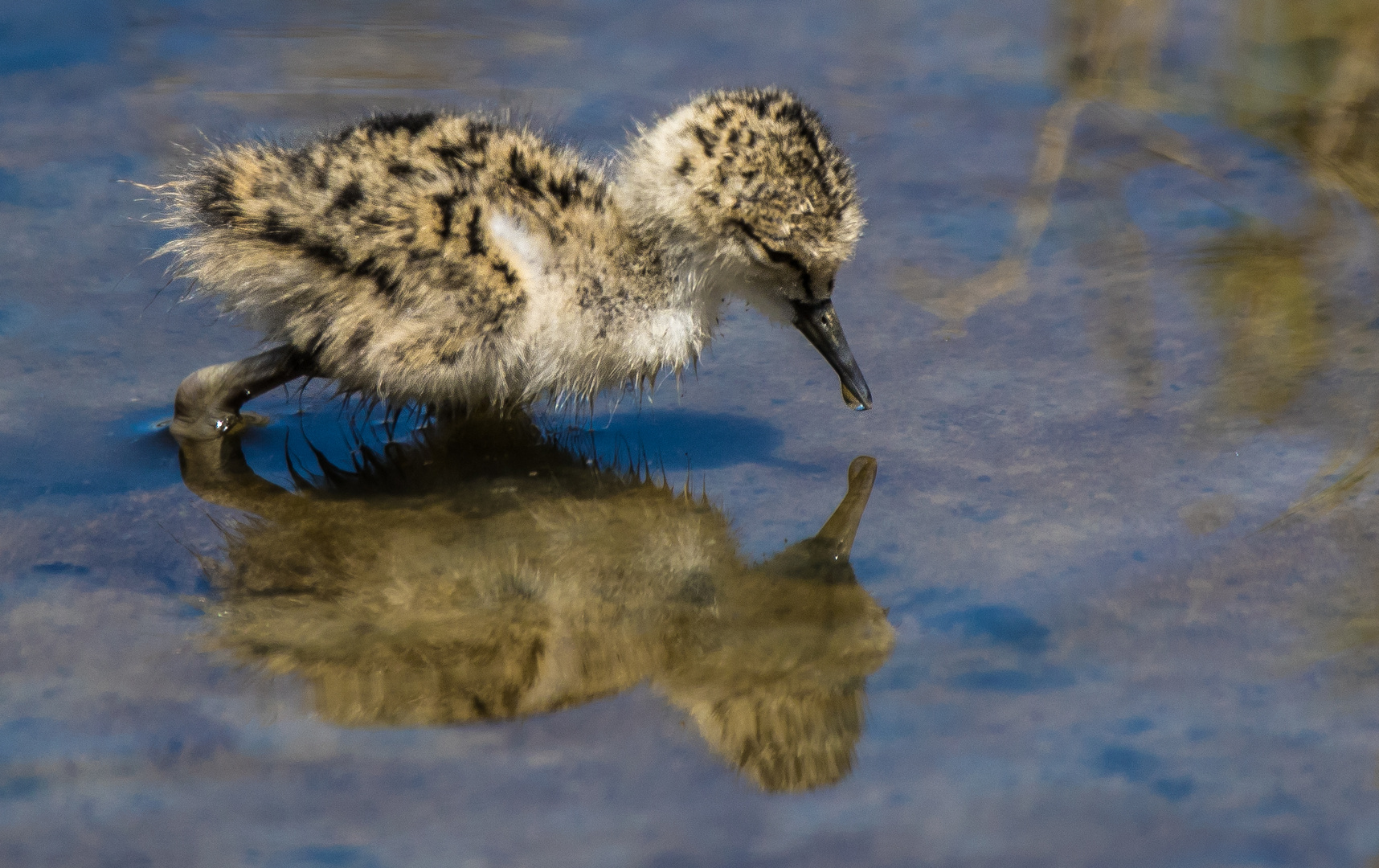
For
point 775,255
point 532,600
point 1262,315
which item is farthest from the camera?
point 1262,315

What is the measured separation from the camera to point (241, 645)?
3.58 meters

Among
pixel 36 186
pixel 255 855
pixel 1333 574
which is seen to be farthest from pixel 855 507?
pixel 36 186

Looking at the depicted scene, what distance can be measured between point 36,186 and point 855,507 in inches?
121

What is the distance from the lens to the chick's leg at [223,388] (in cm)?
434

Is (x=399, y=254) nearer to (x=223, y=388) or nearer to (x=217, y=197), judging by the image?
(x=217, y=197)

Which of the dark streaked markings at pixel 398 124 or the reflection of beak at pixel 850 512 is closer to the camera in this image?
the reflection of beak at pixel 850 512

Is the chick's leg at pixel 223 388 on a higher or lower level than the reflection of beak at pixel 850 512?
higher

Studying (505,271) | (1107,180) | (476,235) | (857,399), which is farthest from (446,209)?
(1107,180)

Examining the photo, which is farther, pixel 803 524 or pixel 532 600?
pixel 803 524

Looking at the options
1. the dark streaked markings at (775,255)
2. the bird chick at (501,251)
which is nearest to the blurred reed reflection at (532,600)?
the bird chick at (501,251)

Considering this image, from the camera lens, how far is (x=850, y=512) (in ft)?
13.5

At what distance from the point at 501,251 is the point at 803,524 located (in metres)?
1.03

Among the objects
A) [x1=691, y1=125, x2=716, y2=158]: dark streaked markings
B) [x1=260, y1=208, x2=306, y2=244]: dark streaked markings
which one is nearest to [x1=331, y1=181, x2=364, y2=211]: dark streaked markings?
[x1=260, y1=208, x2=306, y2=244]: dark streaked markings

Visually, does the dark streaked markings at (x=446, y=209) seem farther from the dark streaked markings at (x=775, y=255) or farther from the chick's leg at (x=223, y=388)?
the dark streaked markings at (x=775, y=255)
